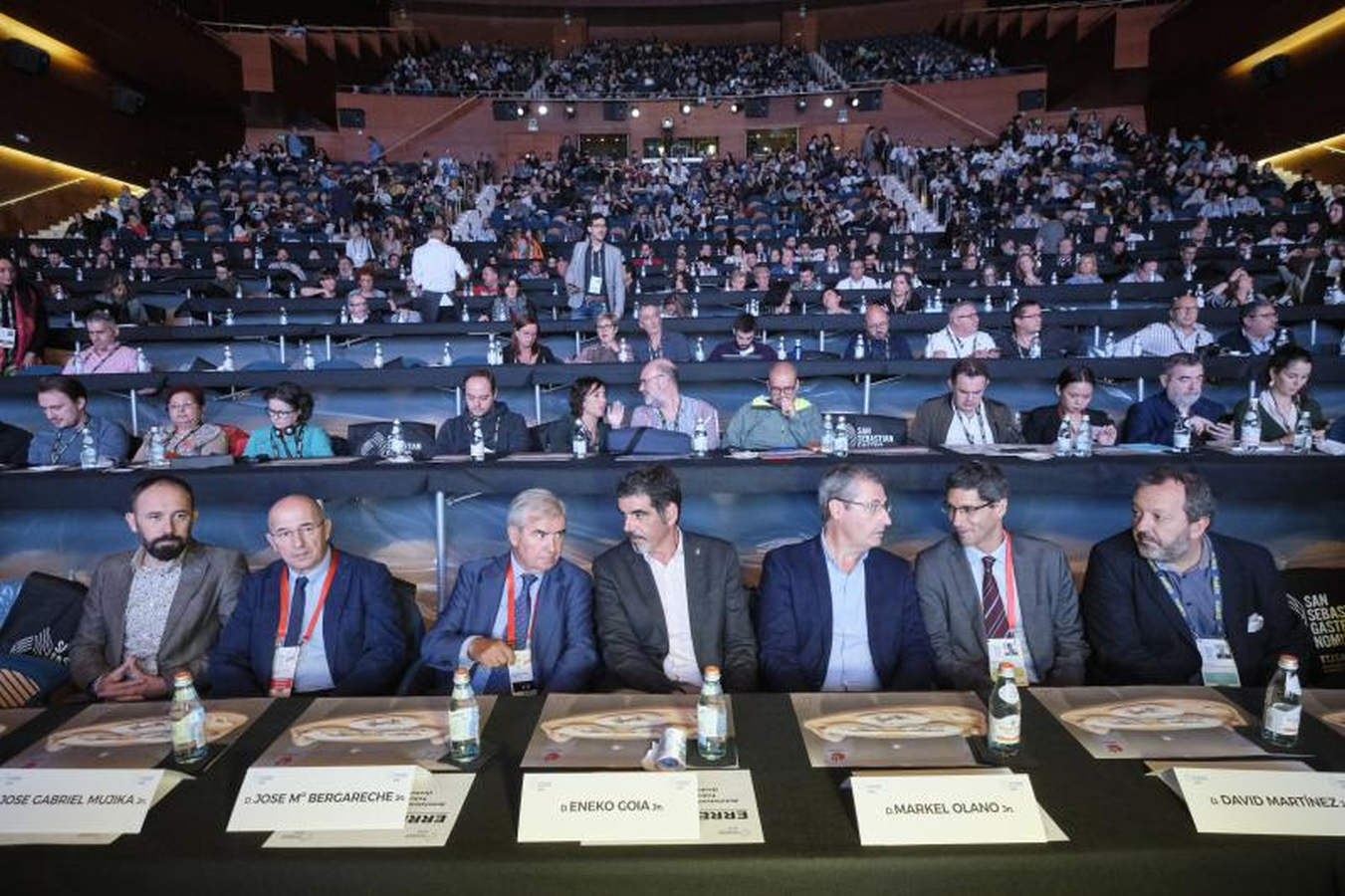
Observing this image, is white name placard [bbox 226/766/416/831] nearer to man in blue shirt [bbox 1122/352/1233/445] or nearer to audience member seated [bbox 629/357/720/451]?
audience member seated [bbox 629/357/720/451]

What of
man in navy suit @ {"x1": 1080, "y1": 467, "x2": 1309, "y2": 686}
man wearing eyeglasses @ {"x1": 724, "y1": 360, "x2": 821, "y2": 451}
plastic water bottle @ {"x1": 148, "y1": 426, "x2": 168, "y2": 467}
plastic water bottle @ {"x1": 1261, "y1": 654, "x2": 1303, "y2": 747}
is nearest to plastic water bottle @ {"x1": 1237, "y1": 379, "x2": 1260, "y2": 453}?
man in navy suit @ {"x1": 1080, "y1": 467, "x2": 1309, "y2": 686}

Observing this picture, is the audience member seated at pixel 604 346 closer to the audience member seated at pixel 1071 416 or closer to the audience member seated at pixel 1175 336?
the audience member seated at pixel 1071 416

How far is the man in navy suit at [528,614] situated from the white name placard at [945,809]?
142cm

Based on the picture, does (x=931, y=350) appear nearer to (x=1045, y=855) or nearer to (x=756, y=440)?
(x=756, y=440)

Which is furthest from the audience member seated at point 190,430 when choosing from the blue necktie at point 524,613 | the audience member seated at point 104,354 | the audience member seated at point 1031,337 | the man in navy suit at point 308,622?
the audience member seated at point 1031,337

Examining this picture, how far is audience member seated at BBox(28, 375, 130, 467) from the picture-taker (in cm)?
426

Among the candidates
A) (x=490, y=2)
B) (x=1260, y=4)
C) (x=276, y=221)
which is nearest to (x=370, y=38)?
(x=490, y=2)

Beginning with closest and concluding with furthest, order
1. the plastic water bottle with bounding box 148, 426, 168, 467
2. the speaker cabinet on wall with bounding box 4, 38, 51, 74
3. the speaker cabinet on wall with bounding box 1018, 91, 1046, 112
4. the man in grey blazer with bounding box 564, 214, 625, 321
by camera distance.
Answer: the plastic water bottle with bounding box 148, 426, 168, 467, the man in grey blazer with bounding box 564, 214, 625, 321, the speaker cabinet on wall with bounding box 4, 38, 51, 74, the speaker cabinet on wall with bounding box 1018, 91, 1046, 112

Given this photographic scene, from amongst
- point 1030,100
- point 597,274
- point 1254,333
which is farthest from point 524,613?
point 1030,100

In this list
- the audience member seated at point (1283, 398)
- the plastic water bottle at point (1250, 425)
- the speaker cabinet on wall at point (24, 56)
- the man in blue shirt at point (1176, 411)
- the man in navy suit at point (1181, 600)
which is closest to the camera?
the man in navy suit at point (1181, 600)

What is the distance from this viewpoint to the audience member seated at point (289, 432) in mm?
4223

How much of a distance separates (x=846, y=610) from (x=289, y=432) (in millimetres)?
3187

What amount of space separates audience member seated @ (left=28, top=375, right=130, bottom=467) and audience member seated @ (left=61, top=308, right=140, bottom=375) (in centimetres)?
139

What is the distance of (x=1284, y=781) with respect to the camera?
136 centimetres
